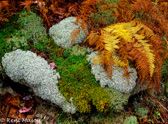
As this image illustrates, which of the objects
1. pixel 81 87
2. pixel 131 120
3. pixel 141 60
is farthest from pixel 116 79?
pixel 131 120

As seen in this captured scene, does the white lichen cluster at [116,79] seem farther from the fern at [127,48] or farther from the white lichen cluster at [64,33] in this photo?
the white lichen cluster at [64,33]

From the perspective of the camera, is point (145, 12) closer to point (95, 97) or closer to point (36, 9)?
point (95, 97)

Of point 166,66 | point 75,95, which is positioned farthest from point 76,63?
point 166,66

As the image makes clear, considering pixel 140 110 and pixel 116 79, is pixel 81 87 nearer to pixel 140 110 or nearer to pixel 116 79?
pixel 116 79

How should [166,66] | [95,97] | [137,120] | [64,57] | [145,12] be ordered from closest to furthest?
[95,97] < [137,120] < [64,57] < [145,12] < [166,66]

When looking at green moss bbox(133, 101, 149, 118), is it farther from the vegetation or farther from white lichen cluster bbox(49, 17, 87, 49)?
white lichen cluster bbox(49, 17, 87, 49)

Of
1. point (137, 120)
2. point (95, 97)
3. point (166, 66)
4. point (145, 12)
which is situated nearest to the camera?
point (95, 97)
